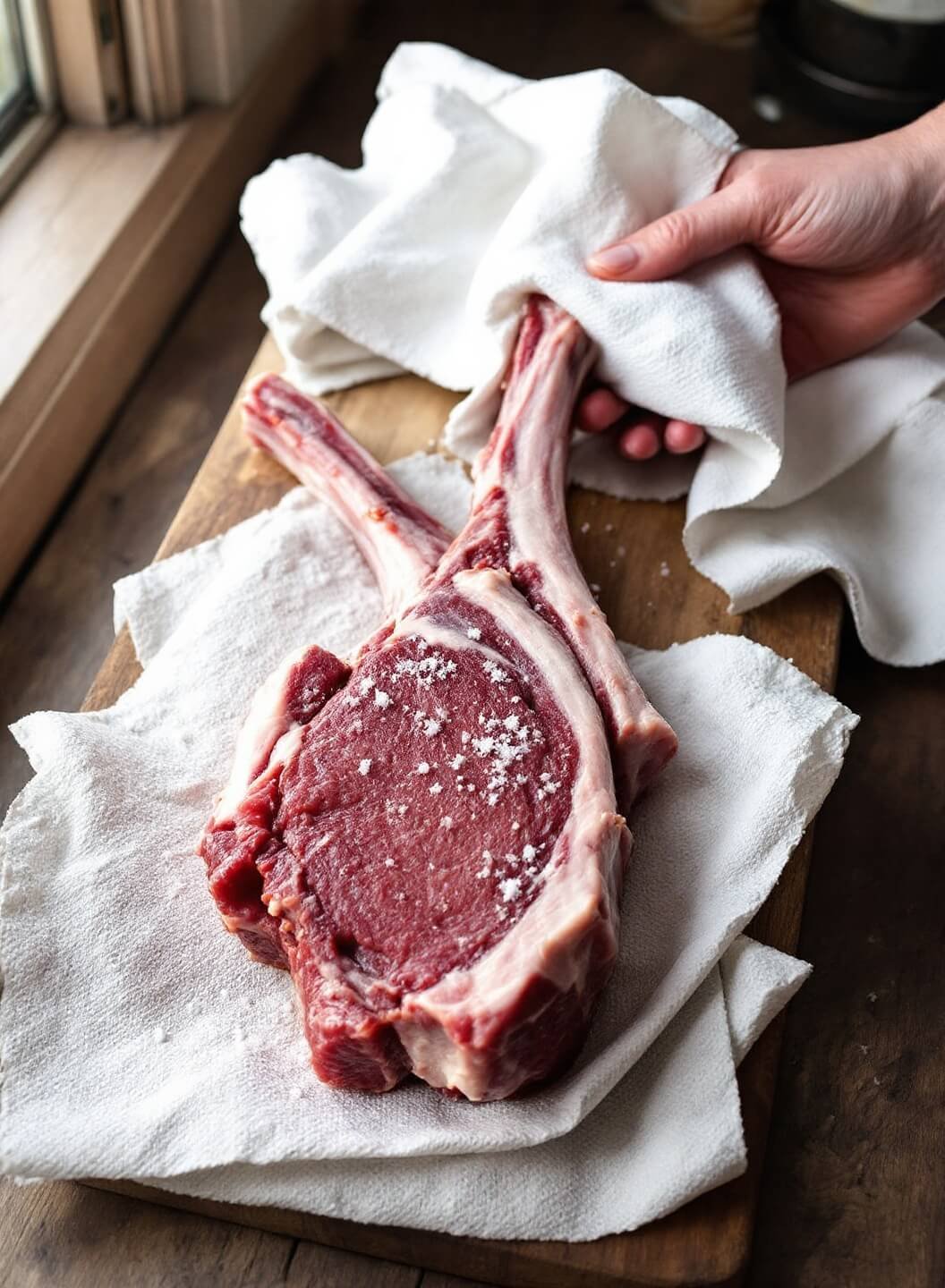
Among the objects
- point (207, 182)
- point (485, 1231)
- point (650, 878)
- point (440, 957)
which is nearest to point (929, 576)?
point (650, 878)

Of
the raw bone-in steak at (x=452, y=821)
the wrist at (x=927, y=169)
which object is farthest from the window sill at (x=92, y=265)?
the wrist at (x=927, y=169)

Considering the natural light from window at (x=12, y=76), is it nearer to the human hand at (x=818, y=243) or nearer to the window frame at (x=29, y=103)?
the window frame at (x=29, y=103)

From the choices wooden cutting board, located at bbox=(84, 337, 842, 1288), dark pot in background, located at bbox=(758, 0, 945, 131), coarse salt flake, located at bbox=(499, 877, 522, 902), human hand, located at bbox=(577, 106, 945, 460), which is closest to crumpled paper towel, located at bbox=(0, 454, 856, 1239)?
wooden cutting board, located at bbox=(84, 337, 842, 1288)

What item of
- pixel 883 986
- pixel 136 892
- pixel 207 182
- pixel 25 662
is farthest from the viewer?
pixel 207 182

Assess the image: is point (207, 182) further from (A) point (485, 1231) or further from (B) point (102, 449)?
(A) point (485, 1231)

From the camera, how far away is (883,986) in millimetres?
1485

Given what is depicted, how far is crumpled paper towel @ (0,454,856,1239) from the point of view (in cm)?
120

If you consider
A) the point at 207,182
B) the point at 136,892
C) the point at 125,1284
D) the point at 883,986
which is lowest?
the point at 883,986

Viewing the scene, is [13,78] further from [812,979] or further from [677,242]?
[812,979]

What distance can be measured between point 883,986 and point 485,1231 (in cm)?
53

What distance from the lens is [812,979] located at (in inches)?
58.7

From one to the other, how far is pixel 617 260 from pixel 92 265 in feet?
2.49

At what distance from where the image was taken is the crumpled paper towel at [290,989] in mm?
1203

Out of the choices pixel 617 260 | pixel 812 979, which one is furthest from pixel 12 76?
pixel 812 979
